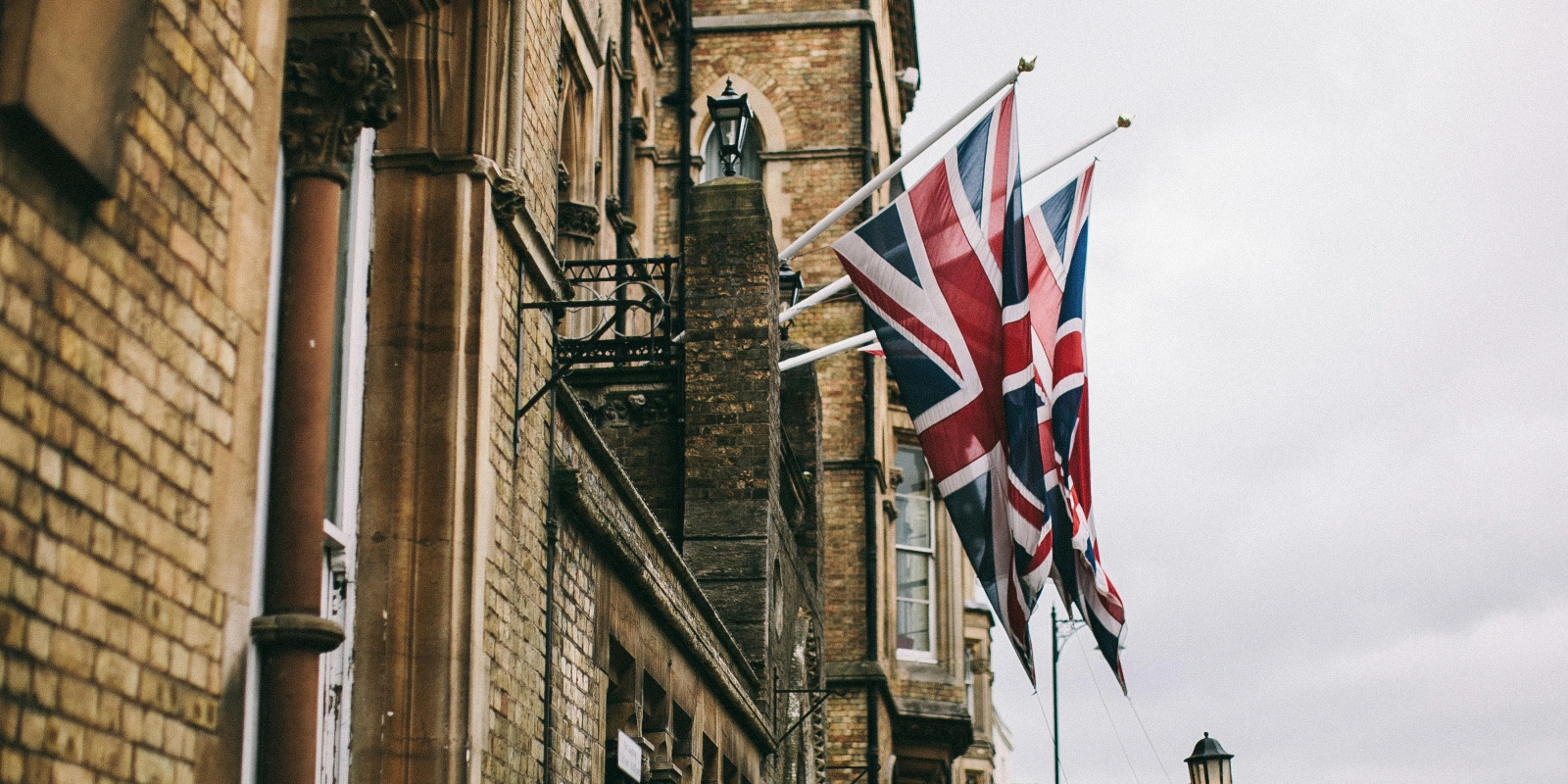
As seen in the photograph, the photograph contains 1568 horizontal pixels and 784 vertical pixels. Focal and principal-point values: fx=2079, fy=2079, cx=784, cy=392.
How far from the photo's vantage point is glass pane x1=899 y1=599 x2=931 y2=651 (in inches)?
1248

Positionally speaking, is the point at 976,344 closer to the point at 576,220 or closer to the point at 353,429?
the point at 576,220

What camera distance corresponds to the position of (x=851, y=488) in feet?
97.5

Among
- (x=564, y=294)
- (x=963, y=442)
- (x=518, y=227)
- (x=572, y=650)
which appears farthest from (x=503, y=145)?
(x=963, y=442)

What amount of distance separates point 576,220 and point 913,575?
40.0 feet

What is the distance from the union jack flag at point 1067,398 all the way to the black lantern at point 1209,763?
3734 mm

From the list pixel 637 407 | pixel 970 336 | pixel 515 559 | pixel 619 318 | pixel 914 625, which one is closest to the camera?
pixel 515 559

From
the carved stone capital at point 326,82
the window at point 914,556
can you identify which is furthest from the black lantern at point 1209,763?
the carved stone capital at point 326,82

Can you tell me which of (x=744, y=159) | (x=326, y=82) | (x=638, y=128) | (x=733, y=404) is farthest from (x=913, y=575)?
(x=326, y=82)

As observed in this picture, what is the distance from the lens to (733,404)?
18578 millimetres

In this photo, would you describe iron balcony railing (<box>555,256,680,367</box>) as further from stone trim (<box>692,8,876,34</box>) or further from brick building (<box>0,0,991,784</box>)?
stone trim (<box>692,8,876,34</box>)

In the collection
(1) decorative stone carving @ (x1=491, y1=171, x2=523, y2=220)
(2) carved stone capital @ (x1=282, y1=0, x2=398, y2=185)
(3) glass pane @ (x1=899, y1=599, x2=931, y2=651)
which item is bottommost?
(2) carved stone capital @ (x1=282, y1=0, x2=398, y2=185)

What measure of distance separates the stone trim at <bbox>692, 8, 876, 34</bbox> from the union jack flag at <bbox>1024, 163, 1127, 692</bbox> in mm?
13433

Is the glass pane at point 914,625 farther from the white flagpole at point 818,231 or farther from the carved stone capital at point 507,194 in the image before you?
the carved stone capital at point 507,194

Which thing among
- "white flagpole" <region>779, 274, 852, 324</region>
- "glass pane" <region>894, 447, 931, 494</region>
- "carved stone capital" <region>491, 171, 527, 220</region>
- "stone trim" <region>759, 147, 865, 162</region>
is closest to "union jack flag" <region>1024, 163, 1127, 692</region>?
"white flagpole" <region>779, 274, 852, 324</region>
